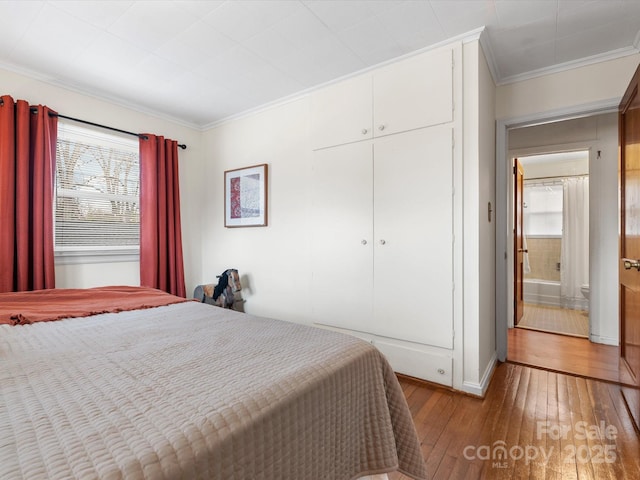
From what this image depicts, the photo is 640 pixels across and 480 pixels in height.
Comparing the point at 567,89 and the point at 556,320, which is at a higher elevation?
the point at 567,89

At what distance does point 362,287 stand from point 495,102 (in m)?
1.97

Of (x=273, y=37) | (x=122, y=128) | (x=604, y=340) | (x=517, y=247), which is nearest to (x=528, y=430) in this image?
(x=604, y=340)

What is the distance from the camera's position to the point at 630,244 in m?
1.91

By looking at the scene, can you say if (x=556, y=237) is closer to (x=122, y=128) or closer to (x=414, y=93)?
(x=414, y=93)

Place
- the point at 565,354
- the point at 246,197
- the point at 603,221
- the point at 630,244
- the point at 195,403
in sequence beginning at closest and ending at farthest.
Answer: the point at 195,403 < the point at 630,244 < the point at 565,354 < the point at 603,221 < the point at 246,197

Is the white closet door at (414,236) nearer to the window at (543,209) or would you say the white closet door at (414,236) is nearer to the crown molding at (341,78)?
the crown molding at (341,78)

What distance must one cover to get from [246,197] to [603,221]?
3.68 m

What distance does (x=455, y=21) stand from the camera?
1984 mm

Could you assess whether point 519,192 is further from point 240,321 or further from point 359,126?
point 240,321

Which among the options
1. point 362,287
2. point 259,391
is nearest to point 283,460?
point 259,391

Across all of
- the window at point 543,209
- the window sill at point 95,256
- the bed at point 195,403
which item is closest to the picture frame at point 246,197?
the window sill at point 95,256

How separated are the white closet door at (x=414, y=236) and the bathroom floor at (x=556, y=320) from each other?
2.22 metres

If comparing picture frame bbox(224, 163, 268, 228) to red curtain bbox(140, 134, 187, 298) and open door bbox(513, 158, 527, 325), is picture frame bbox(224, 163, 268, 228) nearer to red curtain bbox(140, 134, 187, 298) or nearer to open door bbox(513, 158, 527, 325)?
red curtain bbox(140, 134, 187, 298)

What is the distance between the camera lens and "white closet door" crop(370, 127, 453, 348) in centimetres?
223
